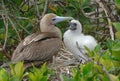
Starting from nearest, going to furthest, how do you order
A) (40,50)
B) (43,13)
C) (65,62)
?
(40,50), (65,62), (43,13)

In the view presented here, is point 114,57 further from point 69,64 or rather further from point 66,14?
point 66,14

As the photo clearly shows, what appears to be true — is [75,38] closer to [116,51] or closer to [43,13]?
[43,13]

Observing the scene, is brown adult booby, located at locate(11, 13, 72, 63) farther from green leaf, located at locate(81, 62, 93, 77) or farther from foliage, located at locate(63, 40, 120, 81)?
green leaf, located at locate(81, 62, 93, 77)

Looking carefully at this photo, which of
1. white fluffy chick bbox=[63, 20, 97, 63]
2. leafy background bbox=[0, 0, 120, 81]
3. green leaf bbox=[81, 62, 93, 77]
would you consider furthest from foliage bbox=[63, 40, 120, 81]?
white fluffy chick bbox=[63, 20, 97, 63]

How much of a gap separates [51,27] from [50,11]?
30 centimetres

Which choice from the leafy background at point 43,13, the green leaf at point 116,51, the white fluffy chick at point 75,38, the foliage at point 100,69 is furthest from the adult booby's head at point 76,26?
the green leaf at point 116,51

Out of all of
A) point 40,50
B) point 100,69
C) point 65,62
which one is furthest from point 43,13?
point 100,69

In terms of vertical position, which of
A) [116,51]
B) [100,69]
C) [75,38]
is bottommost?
[75,38]

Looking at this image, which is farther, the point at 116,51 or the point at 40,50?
the point at 40,50

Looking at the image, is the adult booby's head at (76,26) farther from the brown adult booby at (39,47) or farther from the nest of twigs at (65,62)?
the nest of twigs at (65,62)

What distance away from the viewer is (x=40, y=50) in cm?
514

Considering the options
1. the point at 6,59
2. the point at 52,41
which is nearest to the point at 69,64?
Result: the point at 52,41

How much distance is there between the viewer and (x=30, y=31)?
575 centimetres

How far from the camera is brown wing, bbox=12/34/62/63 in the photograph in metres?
5.00
